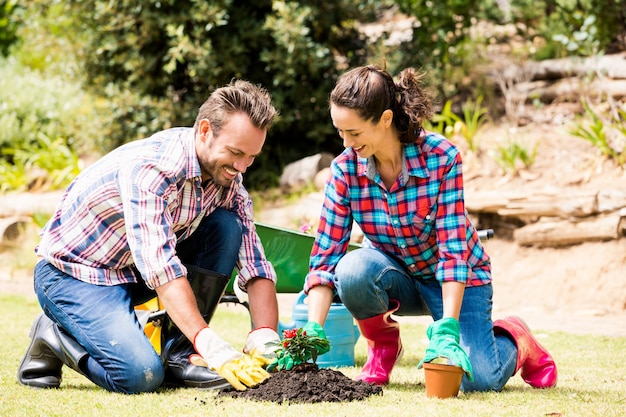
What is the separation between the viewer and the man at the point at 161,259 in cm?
301

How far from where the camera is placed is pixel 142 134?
7.64 meters

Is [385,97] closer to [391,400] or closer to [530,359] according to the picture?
[391,400]

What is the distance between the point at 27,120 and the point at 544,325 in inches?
252

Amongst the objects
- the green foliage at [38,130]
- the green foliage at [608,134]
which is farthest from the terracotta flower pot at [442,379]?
the green foliage at [38,130]

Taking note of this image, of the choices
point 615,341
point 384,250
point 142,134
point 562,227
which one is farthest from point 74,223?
point 142,134

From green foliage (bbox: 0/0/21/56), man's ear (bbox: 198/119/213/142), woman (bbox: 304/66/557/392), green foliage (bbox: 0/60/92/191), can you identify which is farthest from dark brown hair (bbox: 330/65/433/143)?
green foliage (bbox: 0/0/21/56)

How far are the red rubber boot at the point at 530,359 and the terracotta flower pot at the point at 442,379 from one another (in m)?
0.45

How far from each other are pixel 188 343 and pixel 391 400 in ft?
3.07

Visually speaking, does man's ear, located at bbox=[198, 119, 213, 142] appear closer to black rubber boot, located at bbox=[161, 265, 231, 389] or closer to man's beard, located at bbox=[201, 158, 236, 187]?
man's beard, located at bbox=[201, 158, 236, 187]

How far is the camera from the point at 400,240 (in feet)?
10.7

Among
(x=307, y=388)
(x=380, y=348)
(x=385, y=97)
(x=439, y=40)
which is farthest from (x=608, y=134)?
(x=307, y=388)

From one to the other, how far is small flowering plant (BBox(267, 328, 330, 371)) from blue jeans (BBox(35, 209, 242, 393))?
529 millimetres

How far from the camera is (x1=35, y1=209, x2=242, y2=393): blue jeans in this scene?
3.15 meters

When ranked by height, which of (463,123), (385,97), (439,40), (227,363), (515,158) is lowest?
(227,363)
